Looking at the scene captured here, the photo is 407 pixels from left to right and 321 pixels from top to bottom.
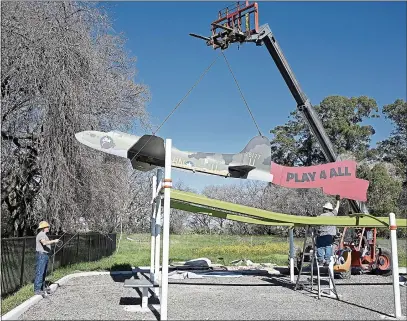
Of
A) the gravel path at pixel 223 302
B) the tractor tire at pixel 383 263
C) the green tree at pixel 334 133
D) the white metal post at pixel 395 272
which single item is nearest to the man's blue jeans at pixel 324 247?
the gravel path at pixel 223 302

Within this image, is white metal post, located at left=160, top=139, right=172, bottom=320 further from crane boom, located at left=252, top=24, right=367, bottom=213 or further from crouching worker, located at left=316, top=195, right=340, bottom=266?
crane boom, located at left=252, top=24, right=367, bottom=213

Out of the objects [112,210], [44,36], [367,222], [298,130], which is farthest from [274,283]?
[298,130]

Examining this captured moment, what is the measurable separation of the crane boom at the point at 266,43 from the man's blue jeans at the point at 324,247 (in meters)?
3.61

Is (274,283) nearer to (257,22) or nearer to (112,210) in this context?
(112,210)

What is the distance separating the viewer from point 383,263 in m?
14.0

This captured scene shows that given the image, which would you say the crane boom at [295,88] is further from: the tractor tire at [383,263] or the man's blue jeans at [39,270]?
the man's blue jeans at [39,270]

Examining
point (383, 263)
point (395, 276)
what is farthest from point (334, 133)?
point (395, 276)

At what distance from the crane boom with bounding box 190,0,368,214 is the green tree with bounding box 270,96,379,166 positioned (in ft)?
97.8

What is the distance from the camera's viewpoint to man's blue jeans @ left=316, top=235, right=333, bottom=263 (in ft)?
33.5

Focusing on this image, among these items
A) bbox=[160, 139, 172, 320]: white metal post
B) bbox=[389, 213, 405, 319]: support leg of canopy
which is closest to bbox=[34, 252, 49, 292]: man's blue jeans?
bbox=[160, 139, 172, 320]: white metal post

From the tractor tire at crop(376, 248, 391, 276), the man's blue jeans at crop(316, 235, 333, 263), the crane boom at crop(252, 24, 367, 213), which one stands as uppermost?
the crane boom at crop(252, 24, 367, 213)

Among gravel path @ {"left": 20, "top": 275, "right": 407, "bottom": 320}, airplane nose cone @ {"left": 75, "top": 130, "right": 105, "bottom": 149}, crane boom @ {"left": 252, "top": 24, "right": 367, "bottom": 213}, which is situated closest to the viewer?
gravel path @ {"left": 20, "top": 275, "right": 407, "bottom": 320}

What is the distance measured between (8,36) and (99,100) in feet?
8.13

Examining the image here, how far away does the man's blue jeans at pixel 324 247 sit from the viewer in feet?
33.5
